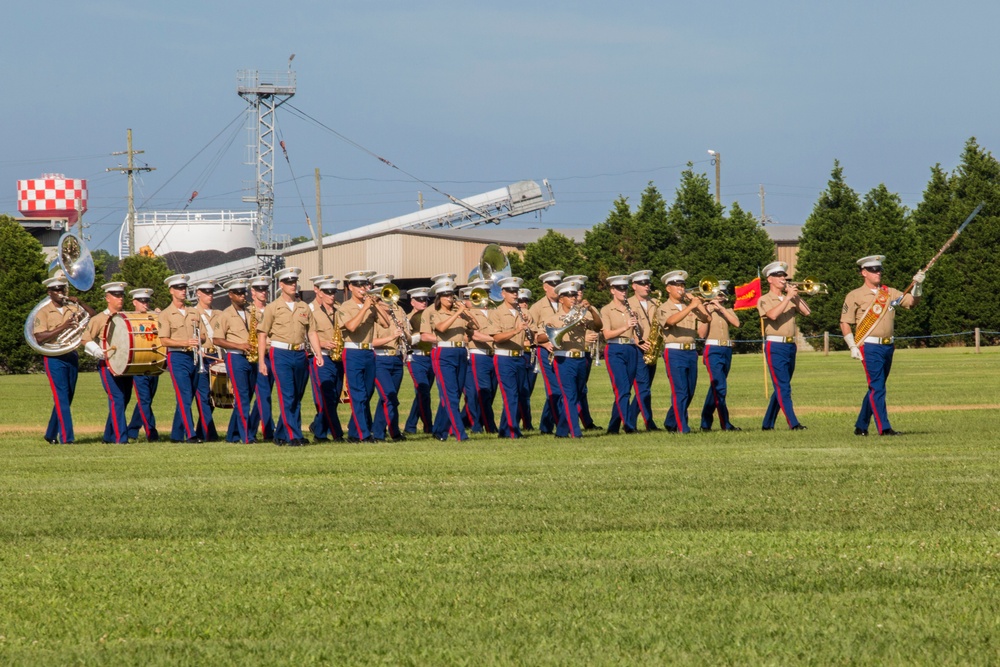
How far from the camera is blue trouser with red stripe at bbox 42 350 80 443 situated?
1772cm

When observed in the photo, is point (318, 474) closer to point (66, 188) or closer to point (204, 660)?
point (204, 660)

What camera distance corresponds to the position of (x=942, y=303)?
2226 inches

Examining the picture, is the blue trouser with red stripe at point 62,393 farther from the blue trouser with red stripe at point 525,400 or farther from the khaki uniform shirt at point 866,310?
the khaki uniform shirt at point 866,310

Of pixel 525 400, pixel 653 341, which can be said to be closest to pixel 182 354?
pixel 525 400

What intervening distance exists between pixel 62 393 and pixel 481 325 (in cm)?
481

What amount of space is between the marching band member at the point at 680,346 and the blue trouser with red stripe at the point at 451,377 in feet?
7.57

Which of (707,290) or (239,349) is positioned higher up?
(707,290)

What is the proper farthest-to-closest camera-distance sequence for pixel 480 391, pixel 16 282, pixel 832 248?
pixel 832 248, pixel 16 282, pixel 480 391

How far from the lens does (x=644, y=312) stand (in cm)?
1816

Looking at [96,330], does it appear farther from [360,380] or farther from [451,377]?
[451,377]

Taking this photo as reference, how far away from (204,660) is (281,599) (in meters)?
1.07

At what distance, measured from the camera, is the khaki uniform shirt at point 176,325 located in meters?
17.8

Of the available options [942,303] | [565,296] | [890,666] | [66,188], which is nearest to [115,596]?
[890,666]

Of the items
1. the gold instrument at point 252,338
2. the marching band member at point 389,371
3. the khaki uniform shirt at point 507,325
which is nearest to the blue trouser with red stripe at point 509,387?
the khaki uniform shirt at point 507,325
